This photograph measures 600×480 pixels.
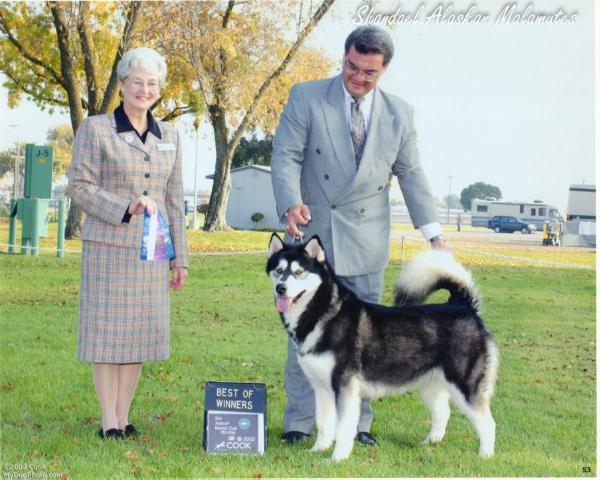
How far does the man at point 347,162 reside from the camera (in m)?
3.74

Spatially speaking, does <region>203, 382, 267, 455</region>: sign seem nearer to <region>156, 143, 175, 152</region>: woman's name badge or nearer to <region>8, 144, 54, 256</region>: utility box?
<region>156, 143, 175, 152</region>: woman's name badge

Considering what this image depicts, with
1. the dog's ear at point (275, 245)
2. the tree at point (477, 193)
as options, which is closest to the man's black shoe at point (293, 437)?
the dog's ear at point (275, 245)

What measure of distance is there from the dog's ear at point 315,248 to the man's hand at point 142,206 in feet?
2.60

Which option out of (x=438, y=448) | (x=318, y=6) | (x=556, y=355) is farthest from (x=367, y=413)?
(x=318, y=6)

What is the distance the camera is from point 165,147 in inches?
149

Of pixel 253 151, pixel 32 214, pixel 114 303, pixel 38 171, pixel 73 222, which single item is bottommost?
pixel 114 303

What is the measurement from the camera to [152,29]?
12805 millimetres

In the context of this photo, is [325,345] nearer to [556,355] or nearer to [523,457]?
[523,457]

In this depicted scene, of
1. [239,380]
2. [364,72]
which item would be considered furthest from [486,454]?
[239,380]

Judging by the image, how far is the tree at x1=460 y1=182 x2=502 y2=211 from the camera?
1053 cm

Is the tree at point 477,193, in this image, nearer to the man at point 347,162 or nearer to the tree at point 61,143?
the man at point 347,162

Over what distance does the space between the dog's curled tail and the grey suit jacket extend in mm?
235

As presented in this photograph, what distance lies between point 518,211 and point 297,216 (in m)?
8.60

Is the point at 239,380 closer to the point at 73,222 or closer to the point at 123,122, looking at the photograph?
the point at 123,122
